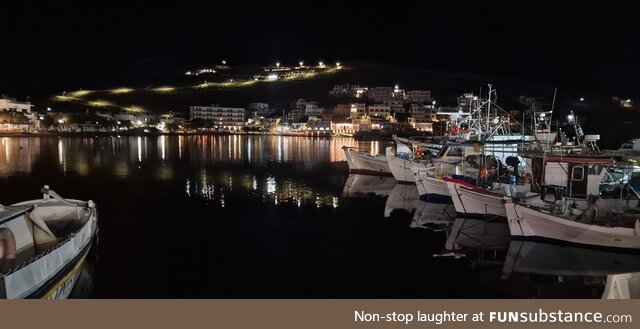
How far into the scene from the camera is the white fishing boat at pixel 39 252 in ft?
23.6

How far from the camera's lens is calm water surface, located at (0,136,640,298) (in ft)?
31.2

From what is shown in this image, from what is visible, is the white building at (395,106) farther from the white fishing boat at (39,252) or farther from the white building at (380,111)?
the white fishing boat at (39,252)

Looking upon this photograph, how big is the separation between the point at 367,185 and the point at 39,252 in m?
16.6

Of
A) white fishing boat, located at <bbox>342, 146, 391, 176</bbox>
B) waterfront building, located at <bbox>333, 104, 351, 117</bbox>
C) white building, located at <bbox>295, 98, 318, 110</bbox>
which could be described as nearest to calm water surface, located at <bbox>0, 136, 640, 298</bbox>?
white fishing boat, located at <bbox>342, 146, 391, 176</bbox>

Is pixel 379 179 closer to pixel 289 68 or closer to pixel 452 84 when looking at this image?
pixel 452 84

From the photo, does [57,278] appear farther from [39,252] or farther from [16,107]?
[16,107]

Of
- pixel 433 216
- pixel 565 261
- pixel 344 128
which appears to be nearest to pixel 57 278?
pixel 565 261

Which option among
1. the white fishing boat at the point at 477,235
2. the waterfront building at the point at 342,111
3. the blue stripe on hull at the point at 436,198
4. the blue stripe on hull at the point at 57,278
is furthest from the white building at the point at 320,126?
the blue stripe on hull at the point at 57,278

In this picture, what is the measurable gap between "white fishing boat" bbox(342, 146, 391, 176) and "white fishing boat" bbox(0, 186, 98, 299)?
18291mm

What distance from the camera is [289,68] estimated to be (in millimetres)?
174625

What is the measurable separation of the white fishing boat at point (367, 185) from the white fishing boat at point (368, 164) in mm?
628

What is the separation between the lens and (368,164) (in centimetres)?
2800

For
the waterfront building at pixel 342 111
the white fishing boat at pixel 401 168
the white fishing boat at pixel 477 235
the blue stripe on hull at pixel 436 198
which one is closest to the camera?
the white fishing boat at pixel 477 235
